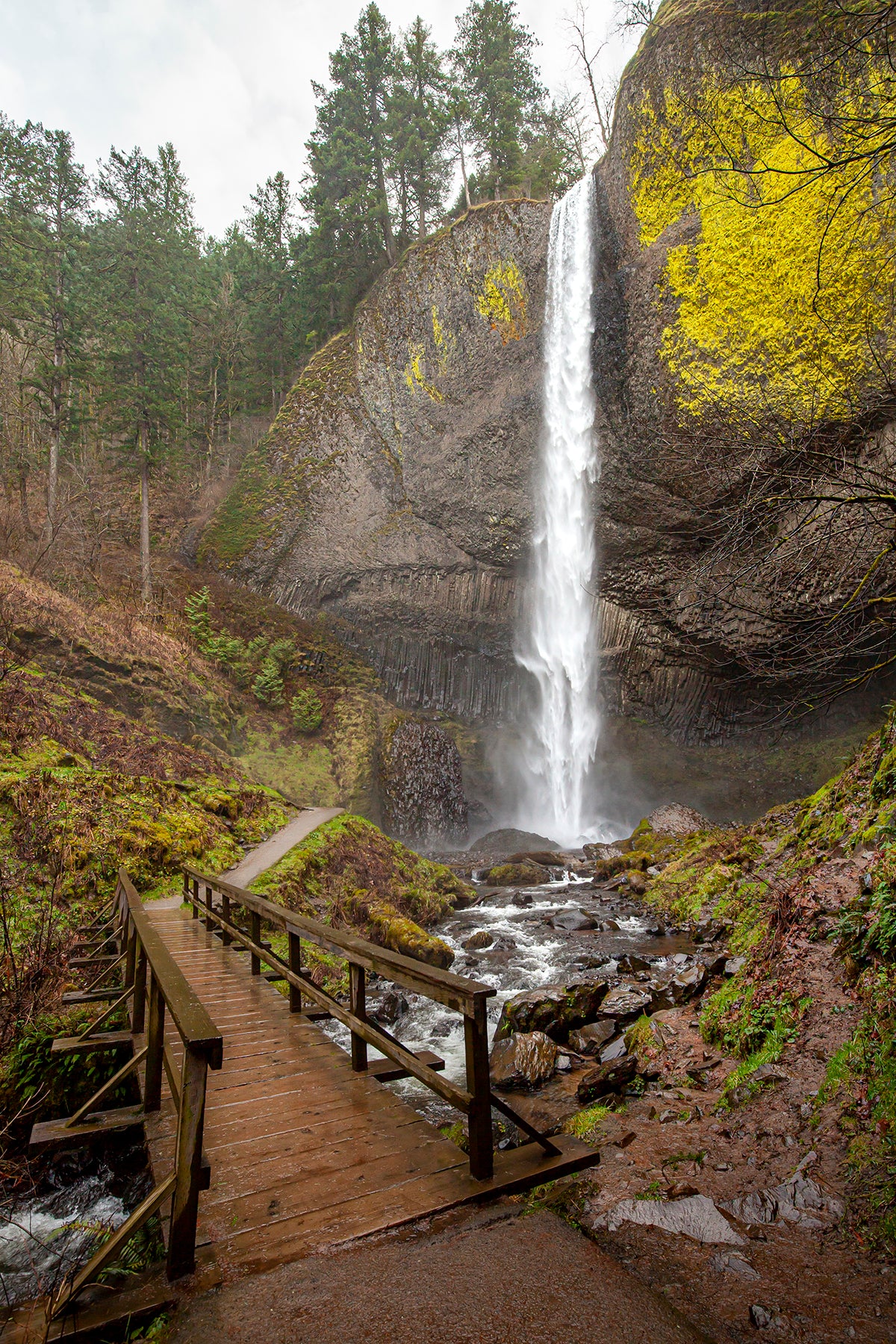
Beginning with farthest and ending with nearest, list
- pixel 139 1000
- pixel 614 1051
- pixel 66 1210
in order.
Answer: pixel 614 1051 → pixel 139 1000 → pixel 66 1210

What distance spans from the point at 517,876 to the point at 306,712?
1067 centimetres

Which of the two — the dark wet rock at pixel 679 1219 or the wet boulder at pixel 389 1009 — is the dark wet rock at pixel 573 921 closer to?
the wet boulder at pixel 389 1009

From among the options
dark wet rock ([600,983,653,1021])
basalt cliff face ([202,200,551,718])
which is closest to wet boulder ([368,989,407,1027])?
dark wet rock ([600,983,653,1021])

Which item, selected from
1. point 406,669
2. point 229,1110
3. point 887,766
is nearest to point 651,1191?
point 229,1110

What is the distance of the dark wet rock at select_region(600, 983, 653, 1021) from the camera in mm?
6258

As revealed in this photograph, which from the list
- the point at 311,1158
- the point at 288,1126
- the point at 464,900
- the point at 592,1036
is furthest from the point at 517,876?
the point at 311,1158

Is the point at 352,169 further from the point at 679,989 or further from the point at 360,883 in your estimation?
the point at 679,989

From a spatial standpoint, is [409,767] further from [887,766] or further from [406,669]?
[887,766]

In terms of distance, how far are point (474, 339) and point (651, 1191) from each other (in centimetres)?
2722

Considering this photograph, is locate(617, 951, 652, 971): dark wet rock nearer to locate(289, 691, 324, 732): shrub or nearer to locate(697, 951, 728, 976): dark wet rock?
locate(697, 951, 728, 976): dark wet rock

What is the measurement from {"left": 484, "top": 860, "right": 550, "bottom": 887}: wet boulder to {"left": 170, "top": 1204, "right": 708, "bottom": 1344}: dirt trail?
13.3 metres

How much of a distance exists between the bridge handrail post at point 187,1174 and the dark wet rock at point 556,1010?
14.1 feet

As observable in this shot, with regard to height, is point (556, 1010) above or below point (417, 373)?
below

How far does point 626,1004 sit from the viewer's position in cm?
641
